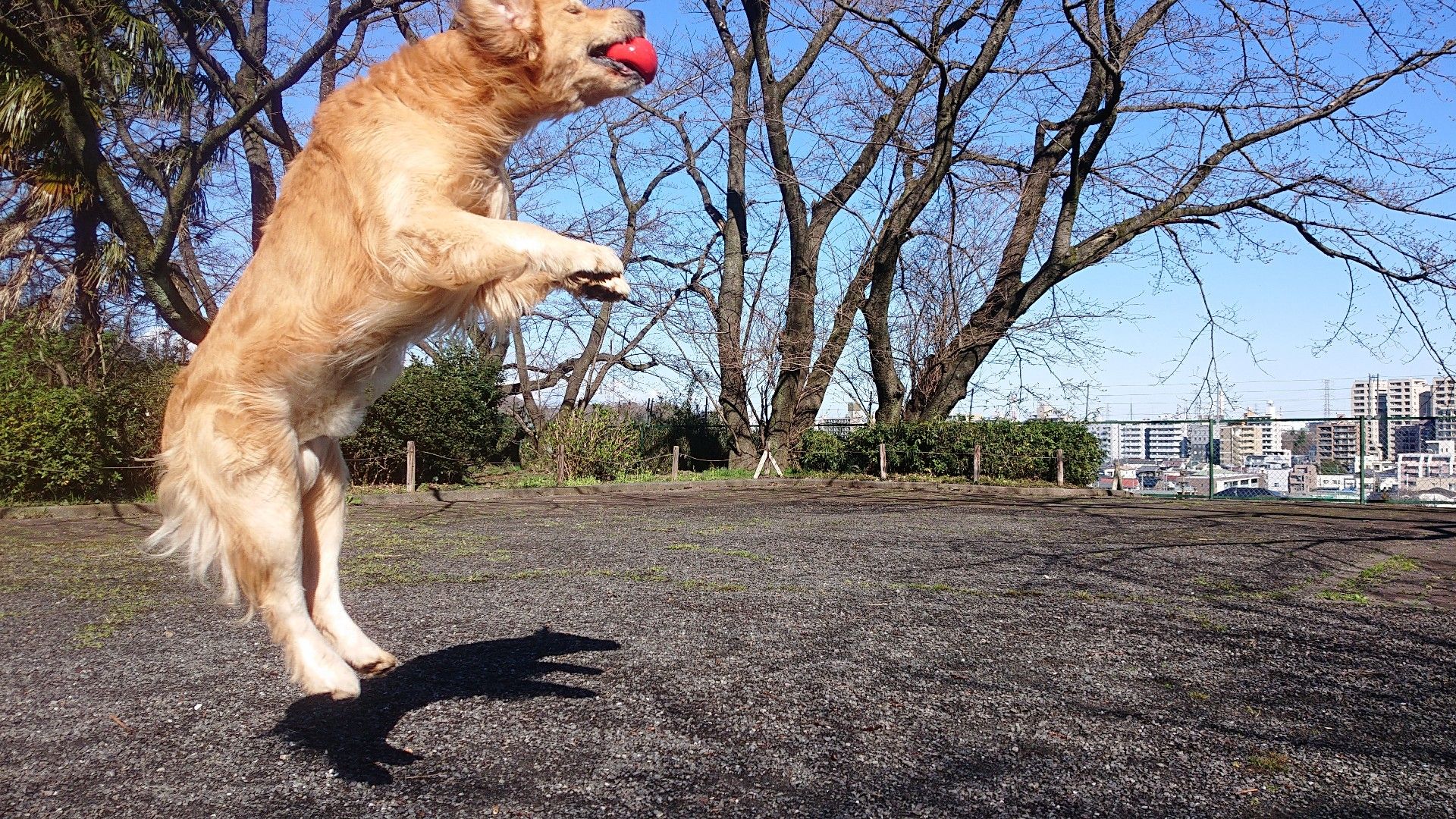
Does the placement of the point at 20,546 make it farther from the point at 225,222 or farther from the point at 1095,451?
the point at 1095,451

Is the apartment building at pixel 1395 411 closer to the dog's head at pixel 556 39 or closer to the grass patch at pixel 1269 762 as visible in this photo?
the grass patch at pixel 1269 762

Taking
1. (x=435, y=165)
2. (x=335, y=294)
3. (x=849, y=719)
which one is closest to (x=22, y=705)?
(x=335, y=294)

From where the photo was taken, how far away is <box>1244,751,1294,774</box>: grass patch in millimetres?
3768

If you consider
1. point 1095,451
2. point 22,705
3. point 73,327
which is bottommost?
point 22,705

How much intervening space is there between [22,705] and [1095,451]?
2222cm

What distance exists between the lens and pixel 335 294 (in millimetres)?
3018

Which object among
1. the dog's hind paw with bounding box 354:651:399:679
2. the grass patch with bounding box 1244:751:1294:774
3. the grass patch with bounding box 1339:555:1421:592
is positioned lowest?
the grass patch with bounding box 1244:751:1294:774

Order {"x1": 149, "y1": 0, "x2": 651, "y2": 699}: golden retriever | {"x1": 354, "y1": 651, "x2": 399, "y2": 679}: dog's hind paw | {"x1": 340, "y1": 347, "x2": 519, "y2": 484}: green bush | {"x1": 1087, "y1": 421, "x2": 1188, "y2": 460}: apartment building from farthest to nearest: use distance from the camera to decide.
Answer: {"x1": 1087, "y1": 421, "x2": 1188, "y2": 460}: apartment building, {"x1": 340, "y1": 347, "x2": 519, "y2": 484}: green bush, {"x1": 354, "y1": 651, "x2": 399, "y2": 679}: dog's hind paw, {"x1": 149, "y1": 0, "x2": 651, "y2": 699}: golden retriever

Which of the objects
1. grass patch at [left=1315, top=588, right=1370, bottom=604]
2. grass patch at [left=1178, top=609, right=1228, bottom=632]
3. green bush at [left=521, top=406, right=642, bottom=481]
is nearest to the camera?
grass patch at [left=1178, top=609, right=1228, bottom=632]

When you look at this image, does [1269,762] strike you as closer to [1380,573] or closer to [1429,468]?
[1380,573]

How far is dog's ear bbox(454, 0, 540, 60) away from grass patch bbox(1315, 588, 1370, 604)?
7797mm

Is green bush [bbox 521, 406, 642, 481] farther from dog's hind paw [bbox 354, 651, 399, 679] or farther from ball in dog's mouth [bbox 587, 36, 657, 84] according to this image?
ball in dog's mouth [bbox 587, 36, 657, 84]

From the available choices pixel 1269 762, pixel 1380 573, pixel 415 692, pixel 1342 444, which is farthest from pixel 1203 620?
pixel 1342 444

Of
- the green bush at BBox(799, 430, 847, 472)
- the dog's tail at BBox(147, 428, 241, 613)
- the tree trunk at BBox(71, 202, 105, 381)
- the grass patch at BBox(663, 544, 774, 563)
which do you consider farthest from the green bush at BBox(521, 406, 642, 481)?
the dog's tail at BBox(147, 428, 241, 613)
